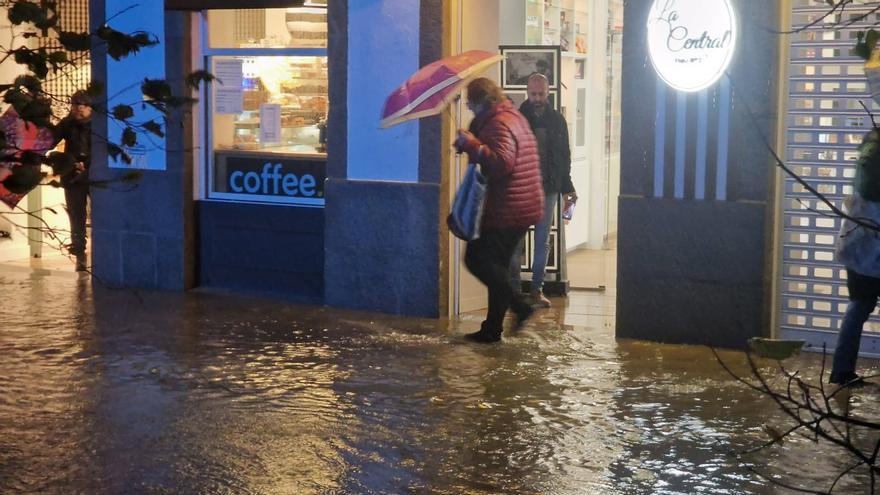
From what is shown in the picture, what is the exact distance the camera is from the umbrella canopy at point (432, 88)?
971 cm

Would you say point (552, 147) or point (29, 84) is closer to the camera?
point (29, 84)

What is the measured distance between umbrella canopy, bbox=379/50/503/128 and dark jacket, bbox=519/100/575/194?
4.29 feet

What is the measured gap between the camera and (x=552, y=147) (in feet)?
37.0

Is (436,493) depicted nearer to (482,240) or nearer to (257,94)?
(482,240)

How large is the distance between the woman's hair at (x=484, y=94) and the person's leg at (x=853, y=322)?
2839mm

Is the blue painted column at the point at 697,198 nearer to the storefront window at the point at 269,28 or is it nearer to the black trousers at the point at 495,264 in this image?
the black trousers at the point at 495,264

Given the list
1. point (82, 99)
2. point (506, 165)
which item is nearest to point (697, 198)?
point (506, 165)

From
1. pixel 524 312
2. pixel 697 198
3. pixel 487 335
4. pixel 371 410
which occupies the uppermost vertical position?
pixel 697 198

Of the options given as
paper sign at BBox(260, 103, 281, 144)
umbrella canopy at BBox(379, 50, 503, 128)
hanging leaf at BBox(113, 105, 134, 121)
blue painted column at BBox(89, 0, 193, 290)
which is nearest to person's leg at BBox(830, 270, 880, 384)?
Result: umbrella canopy at BBox(379, 50, 503, 128)

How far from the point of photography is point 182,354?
9.56 m

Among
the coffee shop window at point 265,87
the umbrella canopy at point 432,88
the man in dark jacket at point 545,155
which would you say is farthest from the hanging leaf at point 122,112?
the coffee shop window at point 265,87

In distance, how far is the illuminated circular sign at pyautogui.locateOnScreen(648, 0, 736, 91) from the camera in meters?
9.27

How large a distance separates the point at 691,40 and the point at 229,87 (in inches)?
180

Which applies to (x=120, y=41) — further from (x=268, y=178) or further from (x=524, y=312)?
(x=268, y=178)
